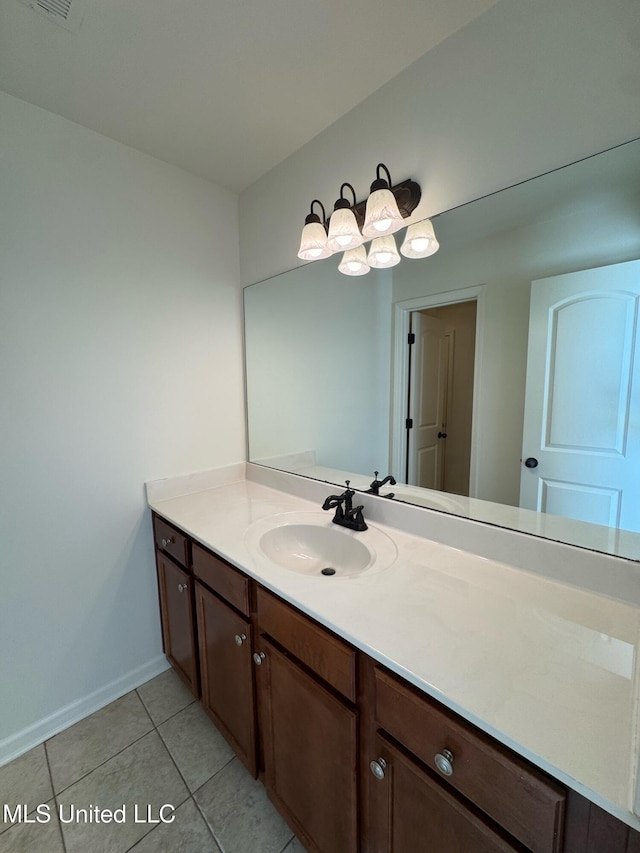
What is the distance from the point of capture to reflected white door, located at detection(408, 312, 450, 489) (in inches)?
50.7

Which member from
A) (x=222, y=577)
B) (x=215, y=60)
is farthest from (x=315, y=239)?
(x=222, y=577)

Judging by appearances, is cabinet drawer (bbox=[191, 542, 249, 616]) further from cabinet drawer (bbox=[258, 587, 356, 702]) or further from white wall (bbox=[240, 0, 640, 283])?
white wall (bbox=[240, 0, 640, 283])

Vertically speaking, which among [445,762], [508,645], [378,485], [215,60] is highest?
[215,60]

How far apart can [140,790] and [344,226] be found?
214cm

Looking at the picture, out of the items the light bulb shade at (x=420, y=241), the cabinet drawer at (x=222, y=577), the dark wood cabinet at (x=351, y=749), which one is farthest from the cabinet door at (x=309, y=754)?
the light bulb shade at (x=420, y=241)

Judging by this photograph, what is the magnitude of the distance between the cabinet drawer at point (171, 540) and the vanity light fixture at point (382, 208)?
136 cm

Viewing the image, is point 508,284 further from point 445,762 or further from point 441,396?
point 445,762

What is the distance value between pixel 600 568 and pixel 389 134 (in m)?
1.49

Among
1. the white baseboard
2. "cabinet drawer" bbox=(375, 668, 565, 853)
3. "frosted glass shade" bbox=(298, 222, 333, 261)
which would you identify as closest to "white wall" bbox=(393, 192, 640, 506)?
"frosted glass shade" bbox=(298, 222, 333, 261)

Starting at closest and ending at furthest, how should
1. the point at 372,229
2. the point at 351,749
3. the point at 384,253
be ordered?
the point at 351,749 < the point at 372,229 < the point at 384,253

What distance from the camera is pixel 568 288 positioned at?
3.23ft

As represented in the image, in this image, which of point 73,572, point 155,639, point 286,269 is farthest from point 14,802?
point 286,269

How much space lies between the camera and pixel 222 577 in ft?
3.91

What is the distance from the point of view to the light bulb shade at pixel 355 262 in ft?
4.57
